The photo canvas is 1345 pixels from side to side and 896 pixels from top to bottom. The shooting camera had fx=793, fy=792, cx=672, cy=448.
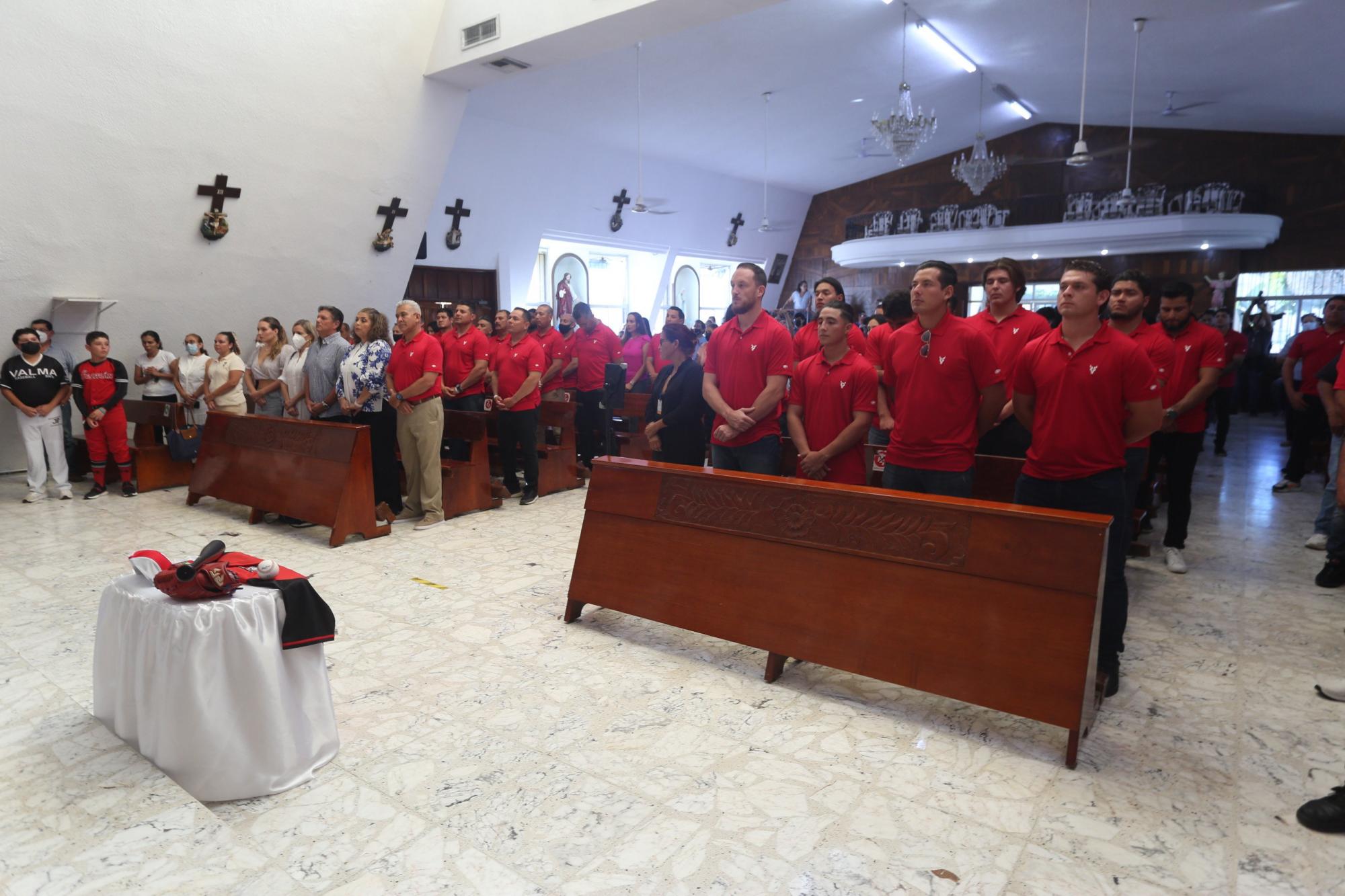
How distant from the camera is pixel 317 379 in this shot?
5777 mm

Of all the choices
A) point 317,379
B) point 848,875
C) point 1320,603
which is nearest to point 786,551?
point 848,875

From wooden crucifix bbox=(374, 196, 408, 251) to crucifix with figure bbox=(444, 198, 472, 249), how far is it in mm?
2676

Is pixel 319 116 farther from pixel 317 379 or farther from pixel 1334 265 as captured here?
pixel 1334 265

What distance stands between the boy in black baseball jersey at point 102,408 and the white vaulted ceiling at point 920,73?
164 inches

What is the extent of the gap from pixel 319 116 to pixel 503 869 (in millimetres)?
6855

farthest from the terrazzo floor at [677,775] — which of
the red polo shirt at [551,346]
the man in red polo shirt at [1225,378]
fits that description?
the man in red polo shirt at [1225,378]

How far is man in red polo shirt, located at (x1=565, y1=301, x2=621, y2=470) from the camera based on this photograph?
7273 mm

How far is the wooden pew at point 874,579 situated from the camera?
2447 millimetres

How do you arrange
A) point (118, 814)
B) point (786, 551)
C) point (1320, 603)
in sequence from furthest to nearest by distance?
point (1320, 603)
point (786, 551)
point (118, 814)

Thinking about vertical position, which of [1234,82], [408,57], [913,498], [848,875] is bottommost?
[848,875]

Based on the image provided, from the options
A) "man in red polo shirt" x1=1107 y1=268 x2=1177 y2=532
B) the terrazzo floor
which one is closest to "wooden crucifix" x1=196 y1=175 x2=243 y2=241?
the terrazzo floor

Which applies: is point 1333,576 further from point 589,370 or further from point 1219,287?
point 1219,287

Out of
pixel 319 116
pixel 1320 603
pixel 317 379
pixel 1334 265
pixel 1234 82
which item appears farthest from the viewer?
pixel 1334 265

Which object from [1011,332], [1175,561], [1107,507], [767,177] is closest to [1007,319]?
[1011,332]
